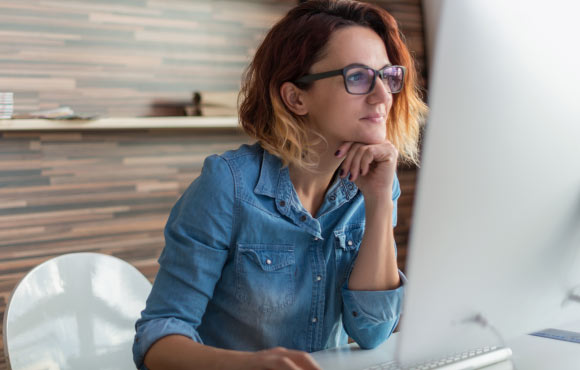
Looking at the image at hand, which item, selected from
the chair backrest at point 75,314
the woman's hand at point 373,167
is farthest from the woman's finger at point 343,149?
the chair backrest at point 75,314

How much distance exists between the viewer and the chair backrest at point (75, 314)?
120 centimetres

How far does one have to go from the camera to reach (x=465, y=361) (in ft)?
2.86

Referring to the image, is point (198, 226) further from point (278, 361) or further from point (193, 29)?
point (193, 29)

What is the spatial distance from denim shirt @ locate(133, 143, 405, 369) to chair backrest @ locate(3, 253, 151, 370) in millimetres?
320

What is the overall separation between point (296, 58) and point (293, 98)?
0.28ft

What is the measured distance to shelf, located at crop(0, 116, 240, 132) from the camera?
2.16 meters

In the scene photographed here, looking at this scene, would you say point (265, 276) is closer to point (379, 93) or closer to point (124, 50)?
point (379, 93)

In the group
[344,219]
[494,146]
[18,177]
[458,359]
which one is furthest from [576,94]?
[18,177]

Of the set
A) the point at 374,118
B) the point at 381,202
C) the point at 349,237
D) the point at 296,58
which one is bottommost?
the point at 349,237

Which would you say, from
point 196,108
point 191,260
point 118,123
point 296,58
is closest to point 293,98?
point 296,58

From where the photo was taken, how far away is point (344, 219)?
1180mm

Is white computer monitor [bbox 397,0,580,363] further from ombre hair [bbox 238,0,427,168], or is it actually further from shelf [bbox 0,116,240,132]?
shelf [bbox 0,116,240,132]

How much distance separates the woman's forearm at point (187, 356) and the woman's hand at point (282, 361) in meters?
0.03

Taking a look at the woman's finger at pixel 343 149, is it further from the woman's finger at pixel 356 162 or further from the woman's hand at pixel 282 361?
the woman's hand at pixel 282 361
